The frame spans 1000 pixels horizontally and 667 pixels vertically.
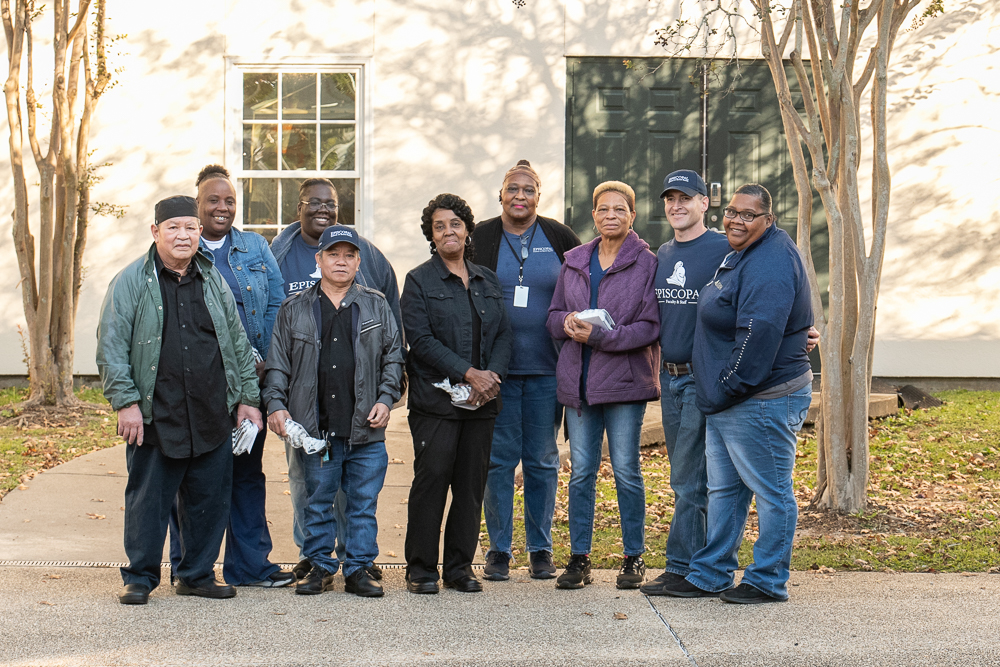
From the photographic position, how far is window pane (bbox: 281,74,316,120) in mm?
11156

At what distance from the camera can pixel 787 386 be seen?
482cm

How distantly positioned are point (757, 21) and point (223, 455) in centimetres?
794

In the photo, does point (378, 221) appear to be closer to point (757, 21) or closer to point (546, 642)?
point (757, 21)

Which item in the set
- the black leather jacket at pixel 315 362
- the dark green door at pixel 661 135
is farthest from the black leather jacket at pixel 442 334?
the dark green door at pixel 661 135

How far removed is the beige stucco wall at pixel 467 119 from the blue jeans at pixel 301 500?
607 cm

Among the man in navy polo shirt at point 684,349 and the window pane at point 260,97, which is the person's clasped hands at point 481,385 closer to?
the man in navy polo shirt at point 684,349

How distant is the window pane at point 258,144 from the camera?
36.7ft

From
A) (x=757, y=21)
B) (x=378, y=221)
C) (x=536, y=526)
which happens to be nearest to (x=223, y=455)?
(x=536, y=526)

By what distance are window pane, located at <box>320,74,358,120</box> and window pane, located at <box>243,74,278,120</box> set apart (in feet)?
1.71

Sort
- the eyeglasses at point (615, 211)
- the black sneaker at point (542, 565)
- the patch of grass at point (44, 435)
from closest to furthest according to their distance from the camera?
the eyeglasses at point (615, 211)
the black sneaker at point (542, 565)
the patch of grass at point (44, 435)

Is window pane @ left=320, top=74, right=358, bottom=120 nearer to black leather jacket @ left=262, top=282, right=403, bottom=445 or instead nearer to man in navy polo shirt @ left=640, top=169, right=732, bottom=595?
black leather jacket @ left=262, top=282, right=403, bottom=445

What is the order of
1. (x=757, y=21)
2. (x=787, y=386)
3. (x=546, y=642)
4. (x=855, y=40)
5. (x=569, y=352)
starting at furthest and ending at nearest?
(x=757, y=21)
(x=855, y=40)
(x=569, y=352)
(x=787, y=386)
(x=546, y=642)

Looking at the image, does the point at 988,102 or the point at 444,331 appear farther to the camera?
the point at 988,102

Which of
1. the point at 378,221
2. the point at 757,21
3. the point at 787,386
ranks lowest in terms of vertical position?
the point at 787,386
